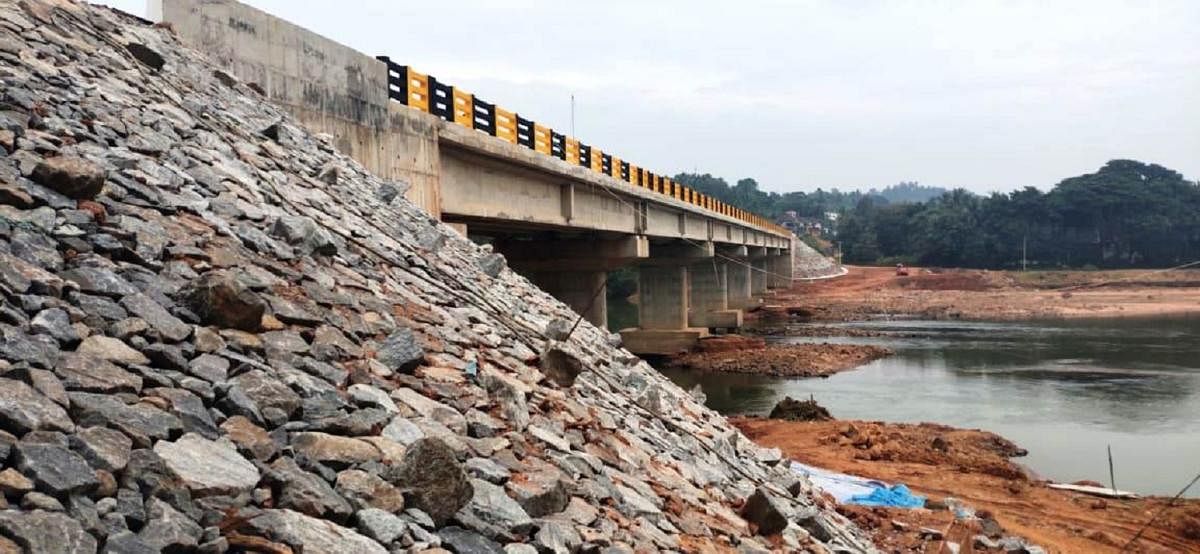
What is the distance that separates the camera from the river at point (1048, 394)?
65.3 ft

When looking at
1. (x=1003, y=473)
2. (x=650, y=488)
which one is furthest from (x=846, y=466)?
(x=650, y=488)

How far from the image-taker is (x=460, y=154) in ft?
52.7

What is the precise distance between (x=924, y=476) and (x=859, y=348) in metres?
24.2

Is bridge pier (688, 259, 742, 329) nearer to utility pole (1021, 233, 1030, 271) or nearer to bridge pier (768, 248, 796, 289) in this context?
bridge pier (768, 248, 796, 289)

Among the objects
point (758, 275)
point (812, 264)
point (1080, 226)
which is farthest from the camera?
point (812, 264)

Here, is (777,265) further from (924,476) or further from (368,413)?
(368,413)

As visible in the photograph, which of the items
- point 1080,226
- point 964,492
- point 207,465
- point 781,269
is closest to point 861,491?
point 964,492

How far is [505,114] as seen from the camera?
57.5ft

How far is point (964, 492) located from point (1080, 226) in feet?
319

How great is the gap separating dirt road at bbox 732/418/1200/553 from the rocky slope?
253 cm

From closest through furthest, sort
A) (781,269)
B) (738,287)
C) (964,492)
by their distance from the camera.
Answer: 1. (964,492)
2. (738,287)
3. (781,269)

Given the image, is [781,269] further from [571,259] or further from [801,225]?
[571,259]

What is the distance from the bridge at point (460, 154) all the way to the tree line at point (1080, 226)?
247 feet

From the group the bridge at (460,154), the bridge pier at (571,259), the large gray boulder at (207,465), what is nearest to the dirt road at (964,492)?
the bridge at (460,154)
